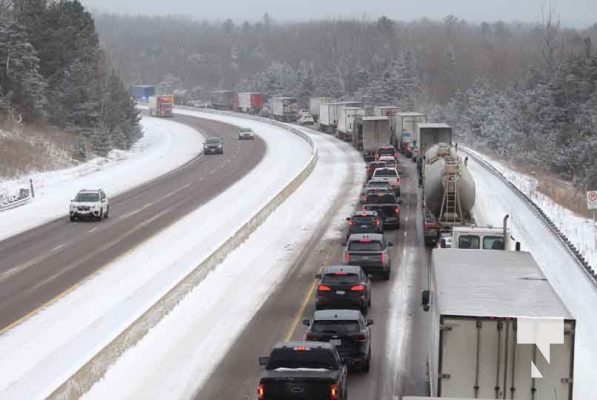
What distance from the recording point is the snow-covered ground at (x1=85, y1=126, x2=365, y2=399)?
20.1 m

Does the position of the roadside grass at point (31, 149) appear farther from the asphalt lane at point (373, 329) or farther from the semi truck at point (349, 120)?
the asphalt lane at point (373, 329)

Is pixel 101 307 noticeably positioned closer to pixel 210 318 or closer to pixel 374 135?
pixel 210 318

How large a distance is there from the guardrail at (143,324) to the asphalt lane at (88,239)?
3.77 meters

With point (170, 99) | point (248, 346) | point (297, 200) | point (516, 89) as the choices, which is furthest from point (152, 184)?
point (170, 99)

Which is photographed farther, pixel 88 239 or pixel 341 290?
pixel 88 239

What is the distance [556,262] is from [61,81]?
62724 mm

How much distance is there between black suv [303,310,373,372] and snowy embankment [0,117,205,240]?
2434 centimetres

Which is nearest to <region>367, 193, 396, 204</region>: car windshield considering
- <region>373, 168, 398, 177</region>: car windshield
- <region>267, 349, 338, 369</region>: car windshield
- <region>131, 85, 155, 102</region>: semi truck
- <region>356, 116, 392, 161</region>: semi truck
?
<region>373, 168, 398, 177</region>: car windshield

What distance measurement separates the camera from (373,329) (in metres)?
24.9

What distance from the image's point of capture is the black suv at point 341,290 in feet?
84.3

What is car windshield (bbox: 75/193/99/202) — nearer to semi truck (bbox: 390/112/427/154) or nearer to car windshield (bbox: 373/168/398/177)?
car windshield (bbox: 373/168/398/177)

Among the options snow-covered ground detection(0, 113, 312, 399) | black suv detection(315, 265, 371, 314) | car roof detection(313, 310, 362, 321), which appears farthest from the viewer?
black suv detection(315, 265, 371, 314)

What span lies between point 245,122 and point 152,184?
64.5 meters

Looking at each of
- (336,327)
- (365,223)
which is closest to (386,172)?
(365,223)
